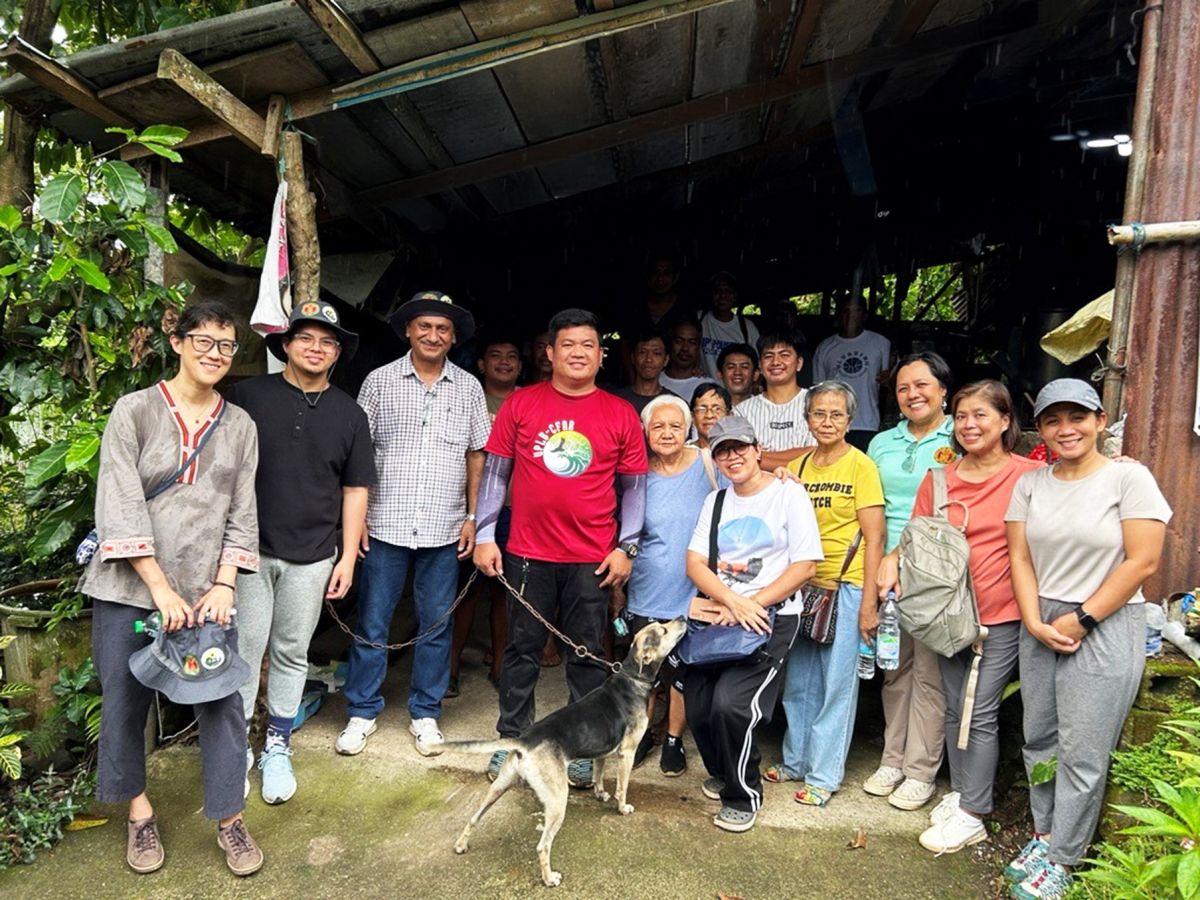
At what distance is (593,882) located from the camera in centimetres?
290

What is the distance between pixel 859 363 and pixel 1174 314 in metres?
2.66

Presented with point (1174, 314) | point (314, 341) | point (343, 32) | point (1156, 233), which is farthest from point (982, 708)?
point (343, 32)

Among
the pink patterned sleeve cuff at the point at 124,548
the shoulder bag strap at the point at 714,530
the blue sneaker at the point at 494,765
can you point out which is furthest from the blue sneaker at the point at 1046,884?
the pink patterned sleeve cuff at the point at 124,548

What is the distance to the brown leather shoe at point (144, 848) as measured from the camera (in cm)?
294

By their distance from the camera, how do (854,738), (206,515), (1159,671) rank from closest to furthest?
(1159,671) < (206,515) < (854,738)

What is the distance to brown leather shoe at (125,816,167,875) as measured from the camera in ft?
9.64

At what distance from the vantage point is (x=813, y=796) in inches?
136

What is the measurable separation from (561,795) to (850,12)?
14.6ft

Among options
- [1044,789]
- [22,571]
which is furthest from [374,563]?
[1044,789]

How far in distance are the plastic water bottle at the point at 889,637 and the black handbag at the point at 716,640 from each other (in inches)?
19.9

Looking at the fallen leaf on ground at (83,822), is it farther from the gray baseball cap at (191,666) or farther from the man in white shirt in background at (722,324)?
the man in white shirt in background at (722,324)

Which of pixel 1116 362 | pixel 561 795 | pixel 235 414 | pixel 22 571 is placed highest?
pixel 1116 362

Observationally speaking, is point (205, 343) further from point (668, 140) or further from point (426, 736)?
point (668, 140)

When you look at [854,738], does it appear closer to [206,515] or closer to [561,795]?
[561,795]
